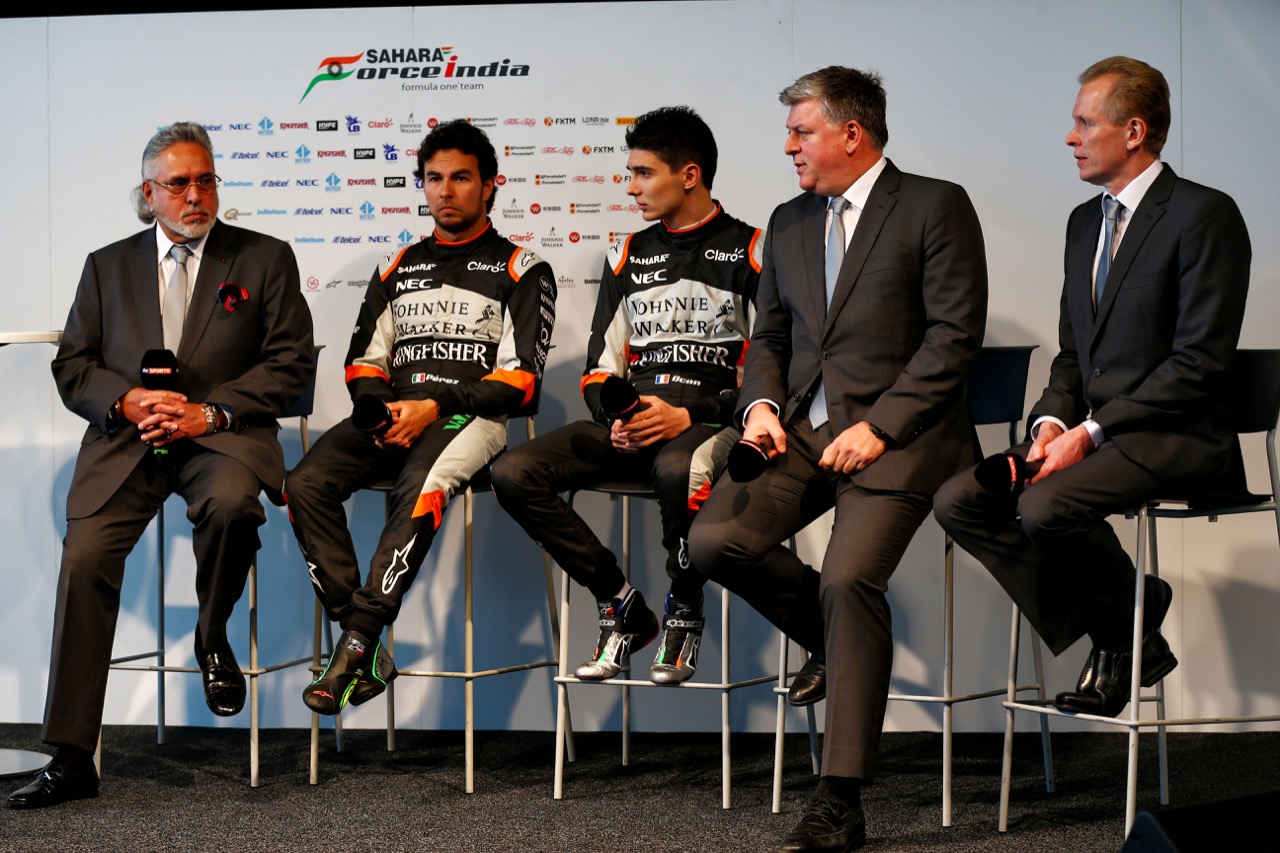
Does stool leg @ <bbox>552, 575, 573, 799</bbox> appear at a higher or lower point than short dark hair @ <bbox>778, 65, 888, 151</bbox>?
lower

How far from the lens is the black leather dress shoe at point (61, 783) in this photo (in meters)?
3.07

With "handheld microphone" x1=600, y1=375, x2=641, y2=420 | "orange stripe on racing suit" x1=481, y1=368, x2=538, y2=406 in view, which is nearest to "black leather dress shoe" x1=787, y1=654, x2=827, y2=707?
"handheld microphone" x1=600, y1=375, x2=641, y2=420

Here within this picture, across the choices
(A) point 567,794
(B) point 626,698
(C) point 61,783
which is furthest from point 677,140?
(C) point 61,783

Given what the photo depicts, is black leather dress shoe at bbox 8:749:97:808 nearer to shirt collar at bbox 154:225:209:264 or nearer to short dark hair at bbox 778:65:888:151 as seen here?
shirt collar at bbox 154:225:209:264

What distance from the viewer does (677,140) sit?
358 cm

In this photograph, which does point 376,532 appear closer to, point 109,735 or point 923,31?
point 109,735

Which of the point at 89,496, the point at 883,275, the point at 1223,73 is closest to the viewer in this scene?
the point at 883,275

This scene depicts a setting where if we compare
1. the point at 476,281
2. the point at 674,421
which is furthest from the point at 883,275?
the point at 476,281

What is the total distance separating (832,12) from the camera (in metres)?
4.05

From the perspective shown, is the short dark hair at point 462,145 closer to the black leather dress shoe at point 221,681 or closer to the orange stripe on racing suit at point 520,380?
the orange stripe on racing suit at point 520,380

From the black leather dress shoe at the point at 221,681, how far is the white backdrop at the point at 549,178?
97 centimetres

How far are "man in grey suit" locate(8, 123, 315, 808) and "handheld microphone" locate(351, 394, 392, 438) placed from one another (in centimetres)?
28

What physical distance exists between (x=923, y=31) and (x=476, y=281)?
1602mm

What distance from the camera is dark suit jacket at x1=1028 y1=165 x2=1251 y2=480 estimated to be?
2703 mm
